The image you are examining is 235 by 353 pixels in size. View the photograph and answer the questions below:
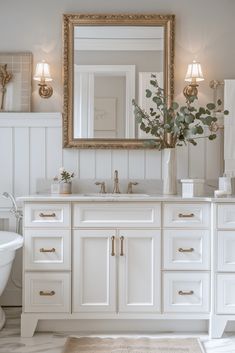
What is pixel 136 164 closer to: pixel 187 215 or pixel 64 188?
pixel 64 188

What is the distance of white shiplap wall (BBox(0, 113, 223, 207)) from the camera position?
11.5 feet

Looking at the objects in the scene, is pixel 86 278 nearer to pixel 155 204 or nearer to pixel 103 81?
pixel 155 204

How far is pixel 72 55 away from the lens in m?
3.47

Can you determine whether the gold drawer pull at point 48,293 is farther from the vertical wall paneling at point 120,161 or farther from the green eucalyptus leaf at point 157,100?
the green eucalyptus leaf at point 157,100

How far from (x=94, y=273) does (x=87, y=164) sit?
0.88 m

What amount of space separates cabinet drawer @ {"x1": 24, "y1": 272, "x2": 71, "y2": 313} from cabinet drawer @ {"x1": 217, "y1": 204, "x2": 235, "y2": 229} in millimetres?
995

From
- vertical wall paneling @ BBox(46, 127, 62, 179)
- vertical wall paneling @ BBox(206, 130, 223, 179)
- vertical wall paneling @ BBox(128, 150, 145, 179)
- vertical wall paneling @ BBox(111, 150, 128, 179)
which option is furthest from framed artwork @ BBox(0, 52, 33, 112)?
vertical wall paneling @ BBox(206, 130, 223, 179)

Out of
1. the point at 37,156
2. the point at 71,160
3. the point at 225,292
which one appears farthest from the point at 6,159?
the point at 225,292

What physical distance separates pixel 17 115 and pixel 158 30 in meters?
1.19

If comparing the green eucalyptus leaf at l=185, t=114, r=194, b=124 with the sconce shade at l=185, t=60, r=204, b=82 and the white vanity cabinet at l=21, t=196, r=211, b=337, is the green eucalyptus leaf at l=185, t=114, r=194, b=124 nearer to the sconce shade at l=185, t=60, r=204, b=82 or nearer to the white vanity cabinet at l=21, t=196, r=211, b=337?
the sconce shade at l=185, t=60, r=204, b=82

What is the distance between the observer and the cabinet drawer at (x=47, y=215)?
117 inches

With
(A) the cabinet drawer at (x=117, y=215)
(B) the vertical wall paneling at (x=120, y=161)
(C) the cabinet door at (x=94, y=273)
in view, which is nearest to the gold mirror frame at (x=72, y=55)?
(B) the vertical wall paneling at (x=120, y=161)


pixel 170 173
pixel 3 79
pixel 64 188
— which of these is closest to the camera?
pixel 170 173

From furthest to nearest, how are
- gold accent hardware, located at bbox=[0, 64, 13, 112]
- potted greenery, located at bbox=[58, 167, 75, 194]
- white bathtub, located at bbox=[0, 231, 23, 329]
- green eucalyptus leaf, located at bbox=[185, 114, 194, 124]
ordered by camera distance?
gold accent hardware, located at bbox=[0, 64, 13, 112], potted greenery, located at bbox=[58, 167, 75, 194], green eucalyptus leaf, located at bbox=[185, 114, 194, 124], white bathtub, located at bbox=[0, 231, 23, 329]
